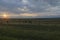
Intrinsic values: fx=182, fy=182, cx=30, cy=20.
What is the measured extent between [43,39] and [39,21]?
8500 millimetres

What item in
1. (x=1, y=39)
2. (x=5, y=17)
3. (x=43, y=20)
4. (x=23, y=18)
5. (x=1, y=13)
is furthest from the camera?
(x=23, y=18)

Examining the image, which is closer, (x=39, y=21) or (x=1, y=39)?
(x=1, y=39)

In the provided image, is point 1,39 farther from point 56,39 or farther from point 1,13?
point 1,13

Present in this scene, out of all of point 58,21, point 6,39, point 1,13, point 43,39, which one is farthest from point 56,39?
point 58,21

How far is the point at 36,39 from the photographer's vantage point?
30.6 feet

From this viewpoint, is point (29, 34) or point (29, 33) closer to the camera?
point (29, 34)

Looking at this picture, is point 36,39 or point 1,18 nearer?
Answer: point 36,39

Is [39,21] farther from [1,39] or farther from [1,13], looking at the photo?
[1,39]

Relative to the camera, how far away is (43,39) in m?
9.39

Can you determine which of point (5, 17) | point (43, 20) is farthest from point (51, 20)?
point (5, 17)

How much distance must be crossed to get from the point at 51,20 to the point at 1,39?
385 inches

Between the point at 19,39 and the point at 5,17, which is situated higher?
the point at 5,17

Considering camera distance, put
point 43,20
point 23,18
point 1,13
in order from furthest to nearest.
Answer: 1. point 23,18
2. point 43,20
3. point 1,13

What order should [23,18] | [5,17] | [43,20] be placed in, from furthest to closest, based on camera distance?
[23,18] → [43,20] → [5,17]
